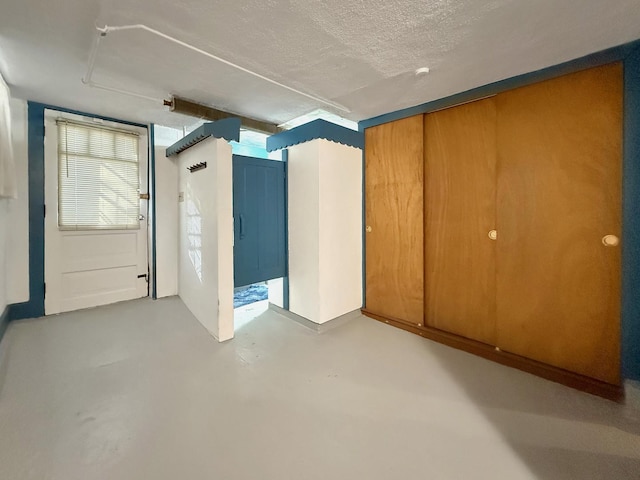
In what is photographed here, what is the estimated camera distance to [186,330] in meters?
2.58

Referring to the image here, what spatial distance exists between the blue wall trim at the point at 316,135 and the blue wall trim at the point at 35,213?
2.50 meters

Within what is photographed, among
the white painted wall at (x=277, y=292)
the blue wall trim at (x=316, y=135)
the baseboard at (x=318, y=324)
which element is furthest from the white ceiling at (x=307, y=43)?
the baseboard at (x=318, y=324)

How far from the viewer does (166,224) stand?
3561 millimetres

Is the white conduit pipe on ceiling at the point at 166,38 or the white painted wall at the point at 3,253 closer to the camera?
the white conduit pipe on ceiling at the point at 166,38

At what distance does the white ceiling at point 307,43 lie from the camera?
4.55ft

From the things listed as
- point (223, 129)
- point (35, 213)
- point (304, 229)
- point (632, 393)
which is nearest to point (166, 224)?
point (35, 213)

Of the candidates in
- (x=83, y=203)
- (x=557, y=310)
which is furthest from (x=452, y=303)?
(x=83, y=203)

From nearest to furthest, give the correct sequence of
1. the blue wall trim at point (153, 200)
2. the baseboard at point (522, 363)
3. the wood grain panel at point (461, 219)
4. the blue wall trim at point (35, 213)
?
the baseboard at point (522, 363) < the wood grain panel at point (461, 219) < the blue wall trim at point (35, 213) < the blue wall trim at point (153, 200)

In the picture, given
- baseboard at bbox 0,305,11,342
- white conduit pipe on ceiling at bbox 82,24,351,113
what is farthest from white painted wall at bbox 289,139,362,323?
baseboard at bbox 0,305,11,342

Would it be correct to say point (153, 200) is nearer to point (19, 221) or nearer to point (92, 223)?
point (92, 223)

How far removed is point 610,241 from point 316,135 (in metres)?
2.42

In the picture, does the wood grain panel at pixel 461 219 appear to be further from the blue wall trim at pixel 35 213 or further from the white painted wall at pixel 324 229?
the blue wall trim at pixel 35 213

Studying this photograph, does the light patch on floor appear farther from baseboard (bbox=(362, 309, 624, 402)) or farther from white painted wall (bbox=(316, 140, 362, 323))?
baseboard (bbox=(362, 309, 624, 402))

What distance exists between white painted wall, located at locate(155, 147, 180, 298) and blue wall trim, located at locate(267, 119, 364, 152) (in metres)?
1.58
